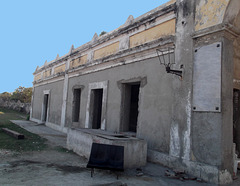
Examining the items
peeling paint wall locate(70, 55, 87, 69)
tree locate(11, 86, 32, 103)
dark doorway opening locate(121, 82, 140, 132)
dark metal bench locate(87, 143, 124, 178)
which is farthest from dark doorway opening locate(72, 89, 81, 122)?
tree locate(11, 86, 32, 103)

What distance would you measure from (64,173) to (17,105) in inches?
1048

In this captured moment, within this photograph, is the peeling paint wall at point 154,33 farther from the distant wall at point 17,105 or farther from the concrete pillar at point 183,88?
the distant wall at point 17,105

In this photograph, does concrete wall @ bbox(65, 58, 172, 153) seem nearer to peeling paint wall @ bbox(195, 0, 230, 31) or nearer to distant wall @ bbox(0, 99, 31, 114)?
peeling paint wall @ bbox(195, 0, 230, 31)

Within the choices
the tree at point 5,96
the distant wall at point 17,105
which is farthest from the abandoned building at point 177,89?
the tree at point 5,96

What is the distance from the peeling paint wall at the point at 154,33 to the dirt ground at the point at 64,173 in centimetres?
383

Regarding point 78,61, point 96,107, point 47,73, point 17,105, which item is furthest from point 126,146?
point 17,105

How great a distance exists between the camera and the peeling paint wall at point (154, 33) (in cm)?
584

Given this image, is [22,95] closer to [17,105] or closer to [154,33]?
[17,105]

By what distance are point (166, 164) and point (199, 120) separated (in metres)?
1.51

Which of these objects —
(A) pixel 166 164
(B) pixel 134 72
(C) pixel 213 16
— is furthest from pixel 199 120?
(B) pixel 134 72

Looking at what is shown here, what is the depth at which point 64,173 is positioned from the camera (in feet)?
14.0

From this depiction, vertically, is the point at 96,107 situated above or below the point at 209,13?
below

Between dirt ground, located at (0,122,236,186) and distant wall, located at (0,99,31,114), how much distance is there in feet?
72.0

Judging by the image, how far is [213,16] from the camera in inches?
184
